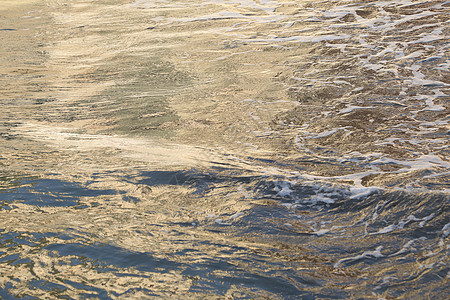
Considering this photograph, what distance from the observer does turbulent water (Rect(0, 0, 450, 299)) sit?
104 inches

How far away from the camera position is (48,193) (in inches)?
139

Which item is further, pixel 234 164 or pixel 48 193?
pixel 234 164

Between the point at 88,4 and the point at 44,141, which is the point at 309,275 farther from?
the point at 88,4

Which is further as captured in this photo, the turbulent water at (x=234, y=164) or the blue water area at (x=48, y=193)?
the blue water area at (x=48, y=193)

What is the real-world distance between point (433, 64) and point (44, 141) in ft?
17.1

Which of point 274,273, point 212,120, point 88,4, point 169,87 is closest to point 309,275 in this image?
point 274,273

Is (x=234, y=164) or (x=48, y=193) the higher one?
(x=48, y=193)

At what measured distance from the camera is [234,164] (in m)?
4.05

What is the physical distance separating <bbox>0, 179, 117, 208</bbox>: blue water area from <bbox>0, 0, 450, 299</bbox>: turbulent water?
2 cm

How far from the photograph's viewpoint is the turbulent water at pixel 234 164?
2645mm

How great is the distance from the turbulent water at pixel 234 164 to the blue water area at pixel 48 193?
2 centimetres

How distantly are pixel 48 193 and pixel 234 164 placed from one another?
156 cm

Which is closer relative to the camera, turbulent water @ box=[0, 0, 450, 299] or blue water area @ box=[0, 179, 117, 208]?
turbulent water @ box=[0, 0, 450, 299]

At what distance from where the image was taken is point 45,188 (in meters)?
3.59
